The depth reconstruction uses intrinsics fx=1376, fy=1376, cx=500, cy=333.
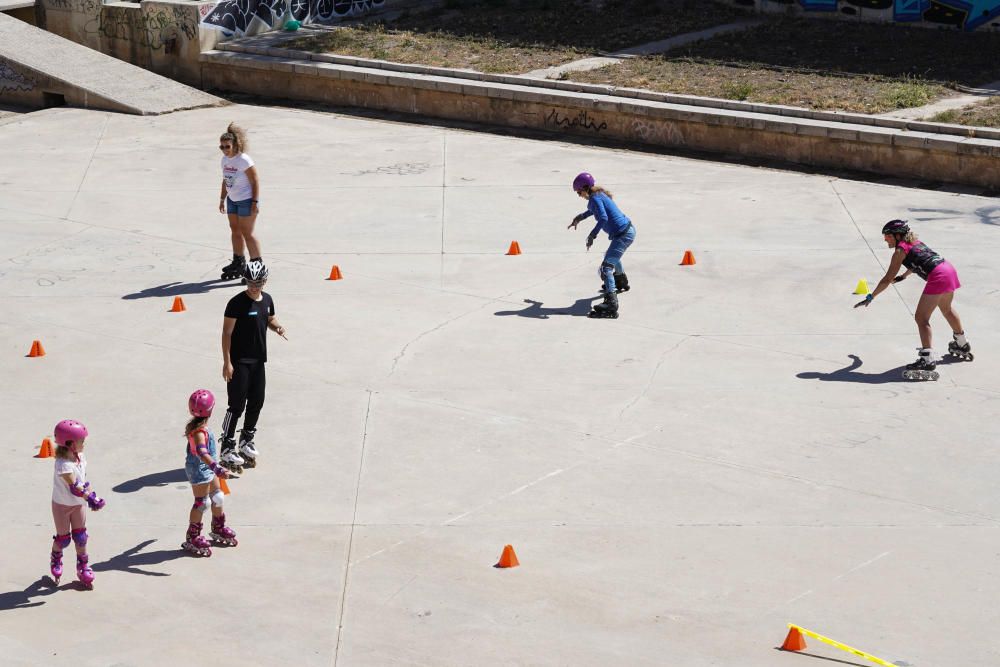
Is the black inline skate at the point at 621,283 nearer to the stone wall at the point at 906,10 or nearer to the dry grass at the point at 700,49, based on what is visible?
the dry grass at the point at 700,49

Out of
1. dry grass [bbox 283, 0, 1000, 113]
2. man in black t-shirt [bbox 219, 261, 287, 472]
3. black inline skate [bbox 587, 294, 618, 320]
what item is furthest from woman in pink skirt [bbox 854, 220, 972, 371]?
dry grass [bbox 283, 0, 1000, 113]

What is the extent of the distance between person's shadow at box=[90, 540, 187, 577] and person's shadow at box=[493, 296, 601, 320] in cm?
469

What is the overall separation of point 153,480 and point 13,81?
46.7 ft

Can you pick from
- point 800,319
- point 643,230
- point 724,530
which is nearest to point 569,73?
point 643,230

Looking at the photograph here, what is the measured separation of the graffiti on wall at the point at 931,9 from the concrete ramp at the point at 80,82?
1092cm

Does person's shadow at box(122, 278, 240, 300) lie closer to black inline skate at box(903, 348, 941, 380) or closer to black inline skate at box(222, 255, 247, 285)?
black inline skate at box(222, 255, 247, 285)

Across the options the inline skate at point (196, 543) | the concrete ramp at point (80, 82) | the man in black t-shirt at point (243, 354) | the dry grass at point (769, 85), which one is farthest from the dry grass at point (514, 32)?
the inline skate at point (196, 543)

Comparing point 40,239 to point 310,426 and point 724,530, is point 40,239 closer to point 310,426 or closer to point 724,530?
point 310,426

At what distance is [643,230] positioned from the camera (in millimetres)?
14297

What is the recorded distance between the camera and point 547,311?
1195cm

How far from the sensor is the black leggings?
8.70 meters

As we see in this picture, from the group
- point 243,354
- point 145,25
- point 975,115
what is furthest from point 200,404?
point 145,25

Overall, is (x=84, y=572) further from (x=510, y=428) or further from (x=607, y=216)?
(x=607, y=216)

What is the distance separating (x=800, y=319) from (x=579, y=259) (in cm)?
259
